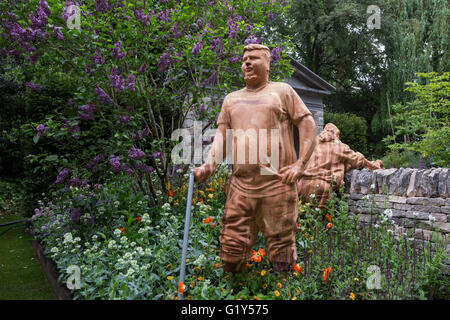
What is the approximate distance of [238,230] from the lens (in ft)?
8.71

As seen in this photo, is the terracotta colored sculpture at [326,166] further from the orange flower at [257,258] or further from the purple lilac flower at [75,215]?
the purple lilac flower at [75,215]

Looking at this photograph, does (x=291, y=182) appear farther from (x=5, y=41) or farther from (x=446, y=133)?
(x=446, y=133)

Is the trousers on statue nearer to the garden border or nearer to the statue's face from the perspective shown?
the statue's face

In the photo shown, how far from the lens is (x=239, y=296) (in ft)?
Result: 8.73

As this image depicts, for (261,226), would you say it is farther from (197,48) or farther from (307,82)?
(307,82)

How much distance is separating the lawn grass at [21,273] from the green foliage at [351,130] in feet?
38.3

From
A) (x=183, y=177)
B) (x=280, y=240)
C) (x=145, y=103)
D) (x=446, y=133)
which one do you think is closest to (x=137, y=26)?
(x=145, y=103)

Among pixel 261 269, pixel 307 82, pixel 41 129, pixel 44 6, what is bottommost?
pixel 261 269

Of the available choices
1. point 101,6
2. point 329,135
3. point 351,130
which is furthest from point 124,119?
point 351,130

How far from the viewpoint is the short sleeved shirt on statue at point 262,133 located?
2584mm

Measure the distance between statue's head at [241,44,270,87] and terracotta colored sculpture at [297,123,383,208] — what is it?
2.25 m

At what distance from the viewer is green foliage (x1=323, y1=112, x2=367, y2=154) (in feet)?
43.4

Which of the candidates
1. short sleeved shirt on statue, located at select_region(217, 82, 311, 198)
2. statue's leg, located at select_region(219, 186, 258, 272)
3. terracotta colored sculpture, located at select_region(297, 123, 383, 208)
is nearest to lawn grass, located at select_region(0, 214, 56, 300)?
statue's leg, located at select_region(219, 186, 258, 272)

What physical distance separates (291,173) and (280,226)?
45 centimetres
